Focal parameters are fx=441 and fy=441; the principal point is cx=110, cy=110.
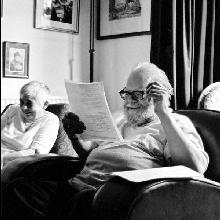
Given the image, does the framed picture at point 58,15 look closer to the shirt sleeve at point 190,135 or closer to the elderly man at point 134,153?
the elderly man at point 134,153

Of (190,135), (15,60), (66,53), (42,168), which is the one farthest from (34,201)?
(66,53)

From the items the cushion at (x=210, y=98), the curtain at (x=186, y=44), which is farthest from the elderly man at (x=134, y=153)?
the curtain at (x=186, y=44)

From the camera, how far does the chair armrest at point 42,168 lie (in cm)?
171

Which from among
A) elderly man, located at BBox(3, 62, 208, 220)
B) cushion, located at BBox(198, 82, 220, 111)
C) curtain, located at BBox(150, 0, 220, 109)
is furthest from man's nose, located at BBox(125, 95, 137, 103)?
curtain, located at BBox(150, 0, 220, 109)

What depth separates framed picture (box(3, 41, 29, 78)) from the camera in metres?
3.61

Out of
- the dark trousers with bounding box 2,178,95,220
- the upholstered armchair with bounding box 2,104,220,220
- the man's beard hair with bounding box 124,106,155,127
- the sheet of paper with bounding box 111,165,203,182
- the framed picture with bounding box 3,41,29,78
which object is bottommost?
the dark trousers with bounding box 2,178,95,220

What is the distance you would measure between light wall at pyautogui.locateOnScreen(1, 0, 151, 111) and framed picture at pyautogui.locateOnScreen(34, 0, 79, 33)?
0.16ft

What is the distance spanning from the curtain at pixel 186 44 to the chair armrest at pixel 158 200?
4.88 feet

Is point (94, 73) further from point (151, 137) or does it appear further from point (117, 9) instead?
point (151, 137)

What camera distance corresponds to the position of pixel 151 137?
175cm

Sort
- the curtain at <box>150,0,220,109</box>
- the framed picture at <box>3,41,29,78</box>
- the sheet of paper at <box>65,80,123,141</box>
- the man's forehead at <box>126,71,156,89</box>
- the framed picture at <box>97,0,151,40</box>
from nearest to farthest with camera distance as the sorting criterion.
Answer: the sheet of paper at <box>65,80,123,141</box> → the man's forehead at <box>126,71,156,89</box> → the curtain at <box>150,0,220,109</box> → the framed picture at <box>3,41,29,78</box> → the framed picture at <box>97,0,151,40</box>

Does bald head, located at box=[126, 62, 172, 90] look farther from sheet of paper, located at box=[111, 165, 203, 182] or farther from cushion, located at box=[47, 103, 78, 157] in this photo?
cushion, located at box=[47, 103, 78, 157]

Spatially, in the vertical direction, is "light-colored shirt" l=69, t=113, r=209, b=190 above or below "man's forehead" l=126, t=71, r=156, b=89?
below

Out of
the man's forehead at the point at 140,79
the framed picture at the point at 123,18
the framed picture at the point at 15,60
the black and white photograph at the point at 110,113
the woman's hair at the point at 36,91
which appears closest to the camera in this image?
the black and white photograph at the point at 110,113
